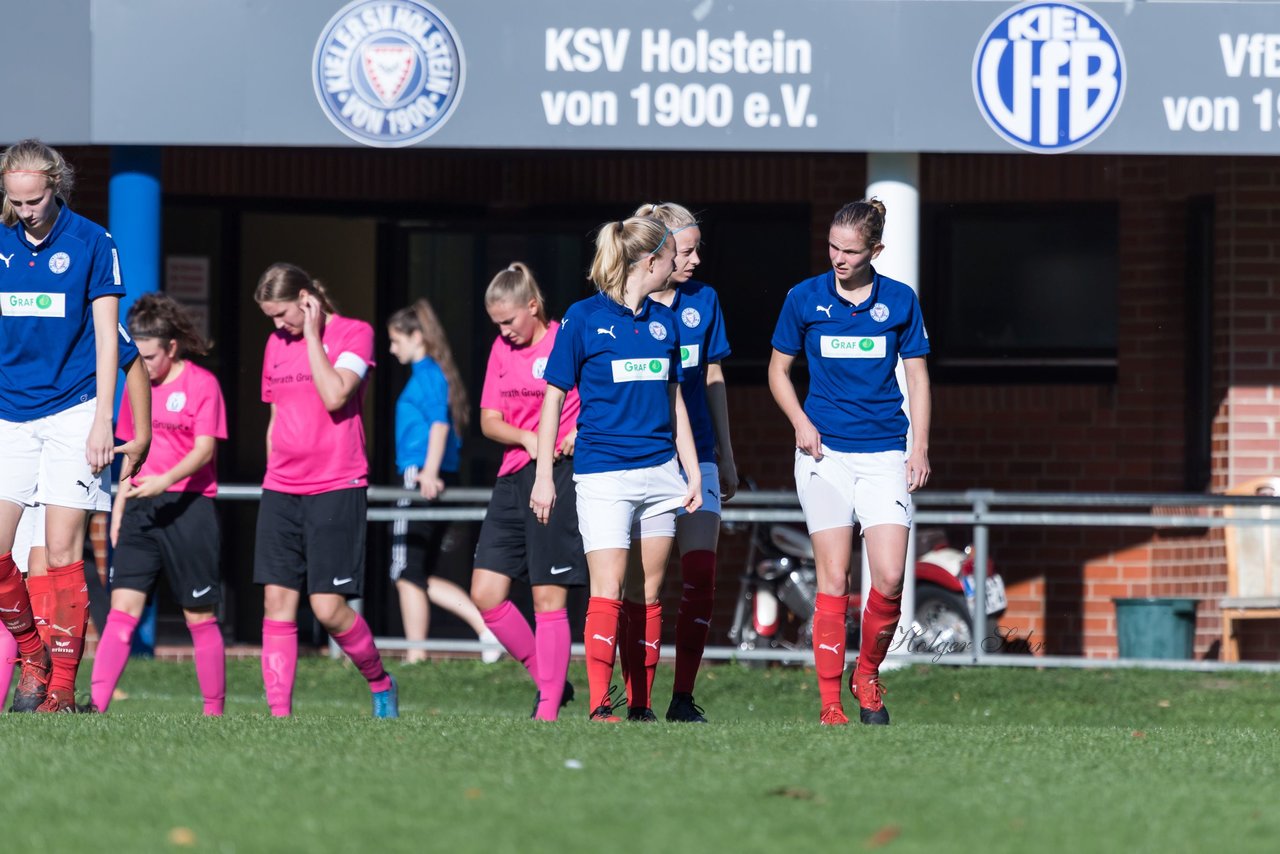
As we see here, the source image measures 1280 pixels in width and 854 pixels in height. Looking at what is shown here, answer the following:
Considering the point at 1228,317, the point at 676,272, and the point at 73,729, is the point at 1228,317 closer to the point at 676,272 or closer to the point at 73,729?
the point at 676,272

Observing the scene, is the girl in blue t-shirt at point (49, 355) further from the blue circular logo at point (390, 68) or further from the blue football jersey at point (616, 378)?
the blue circular logo at point (390, 68)

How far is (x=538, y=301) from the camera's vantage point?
781cm

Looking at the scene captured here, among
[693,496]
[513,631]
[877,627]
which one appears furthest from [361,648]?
[877,627]

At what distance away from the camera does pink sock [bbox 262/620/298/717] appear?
25.6 ft

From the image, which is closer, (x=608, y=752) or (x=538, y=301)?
(x=608, y=752)

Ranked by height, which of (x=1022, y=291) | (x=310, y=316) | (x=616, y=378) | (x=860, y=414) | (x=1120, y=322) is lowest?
(x=860, y=414)

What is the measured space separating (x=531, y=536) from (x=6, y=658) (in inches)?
76.8

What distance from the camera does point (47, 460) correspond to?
676 cm

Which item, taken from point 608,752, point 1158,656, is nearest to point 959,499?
point 1158,656

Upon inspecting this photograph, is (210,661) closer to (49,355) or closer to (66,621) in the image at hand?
(66,621)

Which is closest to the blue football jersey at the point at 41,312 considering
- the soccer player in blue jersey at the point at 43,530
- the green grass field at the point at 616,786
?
the soccer player in blue jersey at the point at 43,530

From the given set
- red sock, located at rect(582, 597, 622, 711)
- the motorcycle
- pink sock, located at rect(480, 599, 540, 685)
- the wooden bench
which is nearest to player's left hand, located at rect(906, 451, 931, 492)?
red sock, located at rect(582, 597, 622, 711)

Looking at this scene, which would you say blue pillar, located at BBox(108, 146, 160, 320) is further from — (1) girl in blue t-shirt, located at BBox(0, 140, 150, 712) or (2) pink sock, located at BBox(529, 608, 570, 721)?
(2) pink sock, located at BBox(529, 608, 570, 721)

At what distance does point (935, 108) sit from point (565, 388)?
12.8 ft
